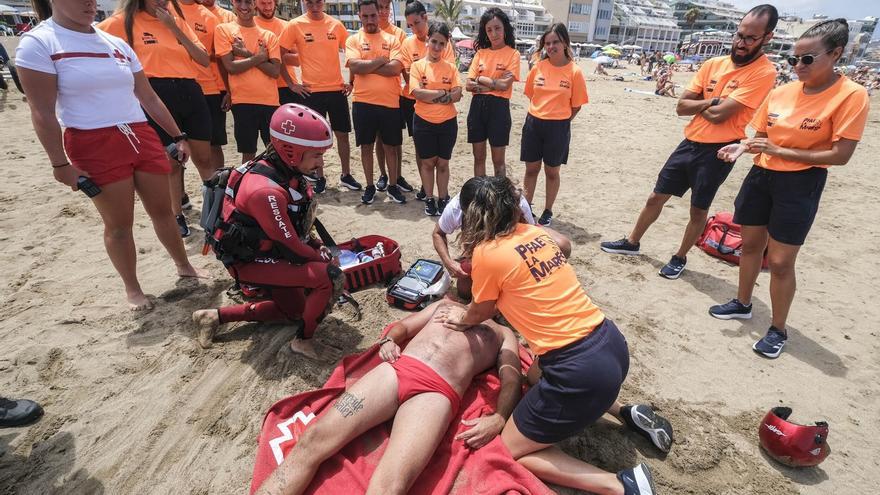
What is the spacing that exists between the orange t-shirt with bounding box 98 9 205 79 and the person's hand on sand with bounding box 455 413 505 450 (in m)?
4.39

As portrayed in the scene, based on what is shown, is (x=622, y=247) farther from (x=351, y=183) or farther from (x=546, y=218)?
(x=351, y=183)

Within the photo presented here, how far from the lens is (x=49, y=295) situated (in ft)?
12.4

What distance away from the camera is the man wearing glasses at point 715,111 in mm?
3723

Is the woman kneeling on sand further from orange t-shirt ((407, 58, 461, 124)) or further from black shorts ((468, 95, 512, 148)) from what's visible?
black shorts ((468, 95, 512, 148))

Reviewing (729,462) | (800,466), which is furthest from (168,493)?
(800,466)

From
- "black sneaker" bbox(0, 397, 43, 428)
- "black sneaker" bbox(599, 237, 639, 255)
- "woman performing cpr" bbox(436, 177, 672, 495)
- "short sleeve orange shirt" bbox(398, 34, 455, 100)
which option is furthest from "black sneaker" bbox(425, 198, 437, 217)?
"black sneaker" bbox(0, 397, 43, 428)

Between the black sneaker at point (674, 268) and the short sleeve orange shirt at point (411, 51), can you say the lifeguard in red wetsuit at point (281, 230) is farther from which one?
the black sneaker at point (674, 268)

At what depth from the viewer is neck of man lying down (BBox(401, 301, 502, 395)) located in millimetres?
2475

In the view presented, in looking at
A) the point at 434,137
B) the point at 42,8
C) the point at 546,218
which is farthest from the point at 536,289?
the point at 42,8

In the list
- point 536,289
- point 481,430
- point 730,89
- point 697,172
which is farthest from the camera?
point 697,172

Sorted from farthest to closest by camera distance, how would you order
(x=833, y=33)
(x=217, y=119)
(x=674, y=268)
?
(x=217, y=119)
(x=674, y=268)
(x=833, y=33)

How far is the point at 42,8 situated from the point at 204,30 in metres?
2.22

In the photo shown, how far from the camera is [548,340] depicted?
7.33ft

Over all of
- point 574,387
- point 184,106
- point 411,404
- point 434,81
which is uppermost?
point 434,81
